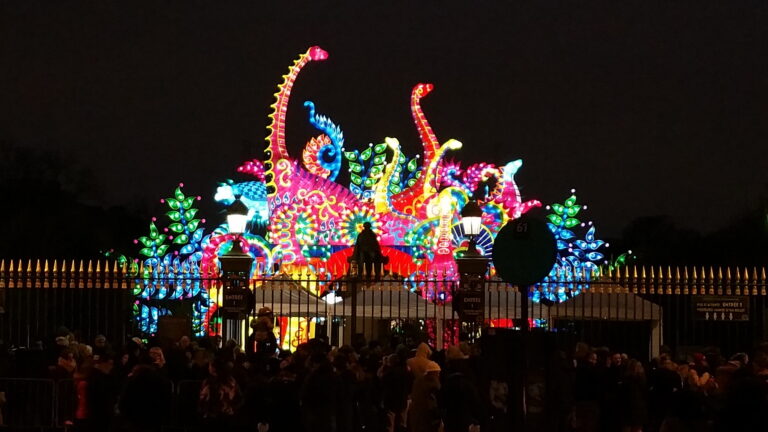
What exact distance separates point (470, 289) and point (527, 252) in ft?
31.7

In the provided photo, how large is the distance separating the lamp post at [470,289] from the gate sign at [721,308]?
11.8 ft

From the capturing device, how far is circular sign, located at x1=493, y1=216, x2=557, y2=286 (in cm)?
1091

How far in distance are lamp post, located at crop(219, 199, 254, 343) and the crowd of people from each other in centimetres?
394

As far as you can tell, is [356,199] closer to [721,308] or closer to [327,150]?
[327,150]

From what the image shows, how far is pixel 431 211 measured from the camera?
3088 centimetres

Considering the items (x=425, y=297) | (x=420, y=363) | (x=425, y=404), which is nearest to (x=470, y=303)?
(x=425, y=297)

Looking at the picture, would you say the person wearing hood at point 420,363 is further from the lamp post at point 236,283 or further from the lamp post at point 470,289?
the lamp post at point 236,283

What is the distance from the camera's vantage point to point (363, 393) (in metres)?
15.4

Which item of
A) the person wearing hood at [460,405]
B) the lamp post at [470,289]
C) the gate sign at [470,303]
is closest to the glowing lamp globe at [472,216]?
the lamp post at [470,289]

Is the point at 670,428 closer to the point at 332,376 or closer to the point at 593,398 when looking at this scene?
the point at 593,398

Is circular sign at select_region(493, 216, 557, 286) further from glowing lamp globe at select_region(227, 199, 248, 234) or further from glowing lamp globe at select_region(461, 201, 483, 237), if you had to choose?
glowing lamp globe at select_region(227, 199, 248, 234)

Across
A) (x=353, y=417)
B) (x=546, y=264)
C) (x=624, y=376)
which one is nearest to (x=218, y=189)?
(x=353, y=417)

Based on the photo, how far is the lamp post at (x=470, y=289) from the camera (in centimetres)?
2031

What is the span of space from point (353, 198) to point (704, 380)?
636 inches
